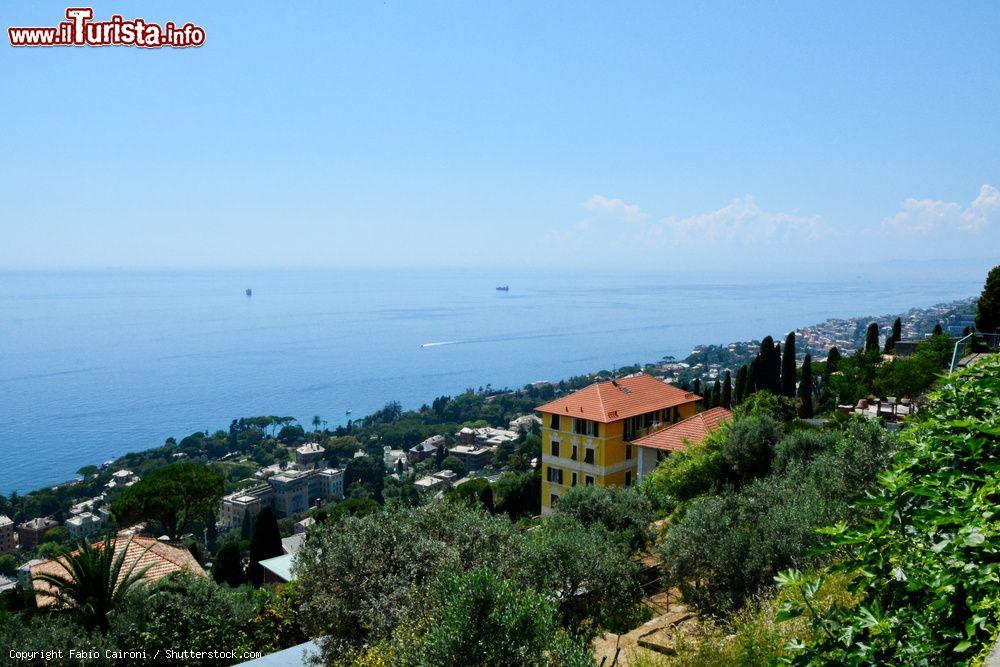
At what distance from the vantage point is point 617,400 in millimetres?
26547

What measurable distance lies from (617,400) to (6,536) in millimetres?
48930

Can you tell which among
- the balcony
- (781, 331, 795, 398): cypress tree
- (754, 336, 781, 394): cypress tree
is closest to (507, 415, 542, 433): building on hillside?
(781, 331, 795, 398): cypress tree

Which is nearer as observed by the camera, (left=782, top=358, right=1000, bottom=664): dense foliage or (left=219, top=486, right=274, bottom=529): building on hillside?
(left=782, top=358, right=1000, bottom=664): dense foliage

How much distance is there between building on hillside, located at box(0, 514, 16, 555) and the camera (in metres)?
46.8

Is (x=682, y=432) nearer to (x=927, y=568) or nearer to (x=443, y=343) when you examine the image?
(x=927, y=568)

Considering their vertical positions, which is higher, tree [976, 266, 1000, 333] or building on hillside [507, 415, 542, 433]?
tree [976, 266, 1000, 333]

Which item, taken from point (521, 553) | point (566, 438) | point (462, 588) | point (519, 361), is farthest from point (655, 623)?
point (519, 361)

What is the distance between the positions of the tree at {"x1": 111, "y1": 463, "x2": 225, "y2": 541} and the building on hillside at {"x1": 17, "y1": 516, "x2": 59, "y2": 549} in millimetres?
33413

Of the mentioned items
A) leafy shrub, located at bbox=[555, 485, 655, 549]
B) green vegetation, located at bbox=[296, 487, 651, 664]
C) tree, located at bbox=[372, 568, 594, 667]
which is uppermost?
tree, located at bbox=[372, 568, 594, 667]

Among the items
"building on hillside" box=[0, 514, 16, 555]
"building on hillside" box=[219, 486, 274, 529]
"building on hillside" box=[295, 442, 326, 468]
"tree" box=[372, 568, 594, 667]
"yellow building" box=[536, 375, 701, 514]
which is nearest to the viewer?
"tree" box=[372, 568, 594, 667]

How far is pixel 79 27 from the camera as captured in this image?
13.0 metres

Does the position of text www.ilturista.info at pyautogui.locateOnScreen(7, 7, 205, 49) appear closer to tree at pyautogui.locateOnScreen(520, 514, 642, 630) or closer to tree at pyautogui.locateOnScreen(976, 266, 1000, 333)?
tree at pyautogui.locateOnScreen(520, 514, 642, 630)

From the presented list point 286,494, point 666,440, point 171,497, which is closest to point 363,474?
point 286,494

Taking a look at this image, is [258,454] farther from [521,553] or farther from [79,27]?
[521,553]
